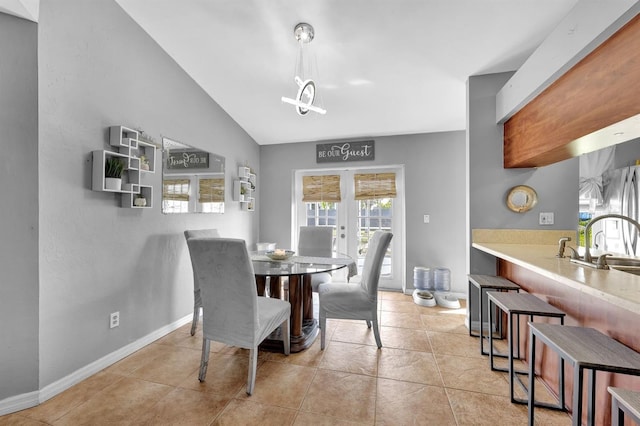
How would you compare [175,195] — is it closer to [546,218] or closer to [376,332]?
[376,332]

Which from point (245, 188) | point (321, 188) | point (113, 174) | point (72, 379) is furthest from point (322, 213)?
point (72, 379)

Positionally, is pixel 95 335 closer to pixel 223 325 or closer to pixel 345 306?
pixel 223 325

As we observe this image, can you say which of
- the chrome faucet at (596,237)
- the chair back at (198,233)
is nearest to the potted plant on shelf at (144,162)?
the chair back at (198,233)

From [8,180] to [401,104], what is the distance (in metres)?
3.46

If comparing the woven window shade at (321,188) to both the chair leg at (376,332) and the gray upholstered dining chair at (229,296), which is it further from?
the gray upholstered dining chair at (229,296)

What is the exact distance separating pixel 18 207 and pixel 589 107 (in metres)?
3.35

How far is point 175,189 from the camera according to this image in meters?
2.91

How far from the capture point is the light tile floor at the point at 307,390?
1.62 metres

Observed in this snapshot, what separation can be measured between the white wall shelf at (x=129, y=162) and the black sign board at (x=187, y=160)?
0.32 m

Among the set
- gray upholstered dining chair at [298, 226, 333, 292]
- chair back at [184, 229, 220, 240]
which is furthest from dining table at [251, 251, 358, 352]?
gray upholstered dining chair at [298, 226, 333, 292]

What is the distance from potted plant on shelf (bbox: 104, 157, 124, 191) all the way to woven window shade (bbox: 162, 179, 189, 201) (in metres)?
0.58

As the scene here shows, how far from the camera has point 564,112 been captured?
178 cm

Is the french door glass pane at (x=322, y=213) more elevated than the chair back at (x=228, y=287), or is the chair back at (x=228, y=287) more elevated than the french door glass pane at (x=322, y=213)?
the french door glass pane at (x=322, y=213)

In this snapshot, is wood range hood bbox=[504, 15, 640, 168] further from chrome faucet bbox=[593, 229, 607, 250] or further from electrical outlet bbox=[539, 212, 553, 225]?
chrome faucet bbox=[593, 229, 607, 250]
